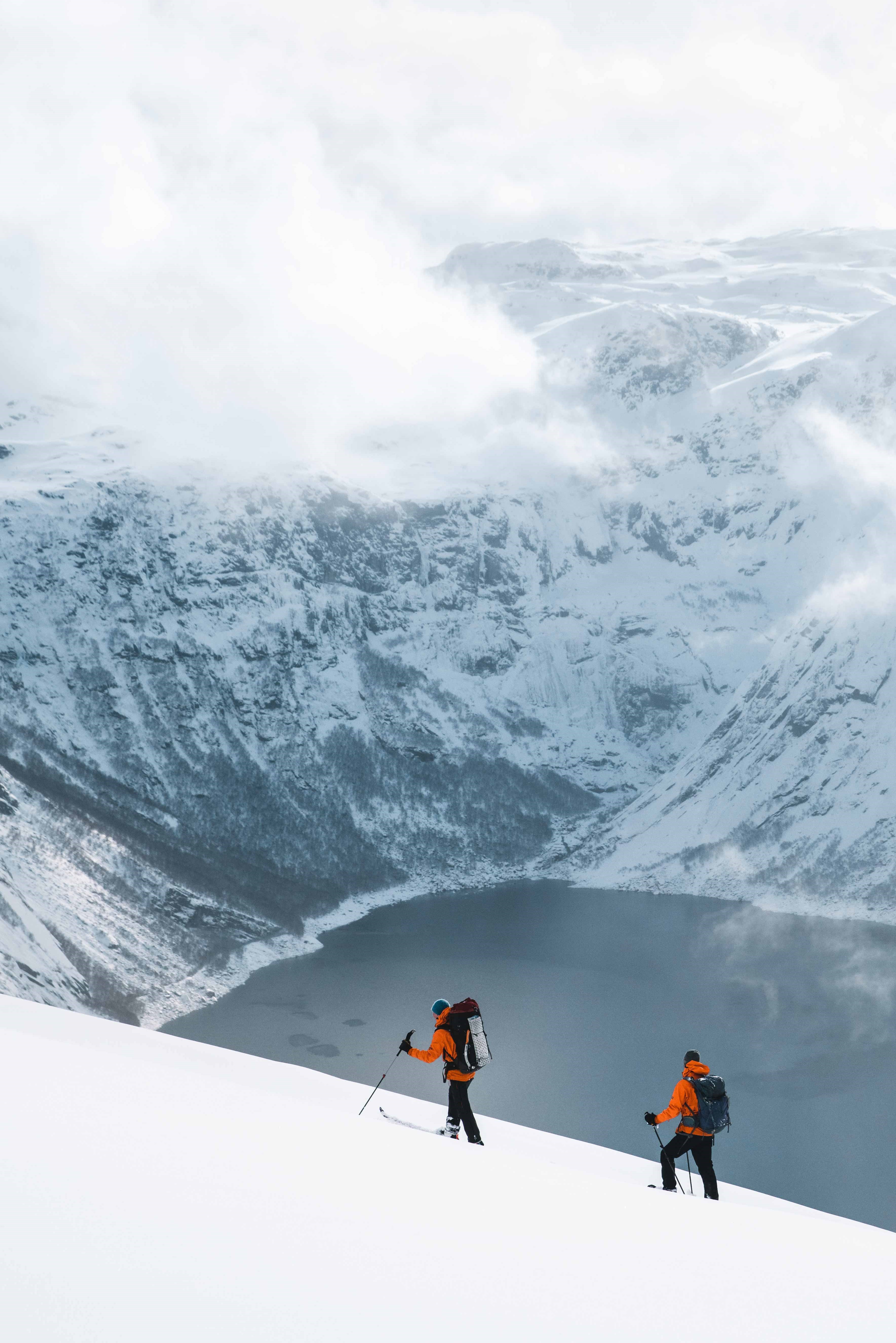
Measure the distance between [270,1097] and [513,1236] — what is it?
649 centimetres

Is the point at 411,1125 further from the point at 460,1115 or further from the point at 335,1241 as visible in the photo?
the point at 335,1241

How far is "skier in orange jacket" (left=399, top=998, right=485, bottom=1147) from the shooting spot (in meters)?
18.0

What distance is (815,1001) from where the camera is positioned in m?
138

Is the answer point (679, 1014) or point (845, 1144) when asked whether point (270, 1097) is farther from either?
point (679, 1014)

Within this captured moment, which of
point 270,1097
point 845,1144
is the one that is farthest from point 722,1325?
point 845,1144

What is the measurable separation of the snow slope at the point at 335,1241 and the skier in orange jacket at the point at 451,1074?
2.49 m

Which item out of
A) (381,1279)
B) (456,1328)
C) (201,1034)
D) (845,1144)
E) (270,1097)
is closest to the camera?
(456,1328)

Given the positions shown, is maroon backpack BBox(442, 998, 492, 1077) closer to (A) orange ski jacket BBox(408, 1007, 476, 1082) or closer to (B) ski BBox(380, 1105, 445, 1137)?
(A) orange ski jacket BBox(408, 1007, 476, 1082)

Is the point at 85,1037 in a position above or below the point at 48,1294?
above

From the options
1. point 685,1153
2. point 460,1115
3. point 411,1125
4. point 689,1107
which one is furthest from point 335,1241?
point 685,1153

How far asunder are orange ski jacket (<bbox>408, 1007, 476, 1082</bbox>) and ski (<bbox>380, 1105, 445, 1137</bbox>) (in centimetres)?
99

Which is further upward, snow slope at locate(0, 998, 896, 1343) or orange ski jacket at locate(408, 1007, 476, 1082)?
orange ski jacket at locate(408, 1007, 476, 1082)

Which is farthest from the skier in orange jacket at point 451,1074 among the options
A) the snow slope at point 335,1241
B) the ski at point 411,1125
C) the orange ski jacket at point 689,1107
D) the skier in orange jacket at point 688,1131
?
the orange ski jacket at point 689,1107

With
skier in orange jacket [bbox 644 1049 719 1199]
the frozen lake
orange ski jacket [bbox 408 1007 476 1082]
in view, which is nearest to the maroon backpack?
orange ski jacket [bbox 408 1007 476 1082]
